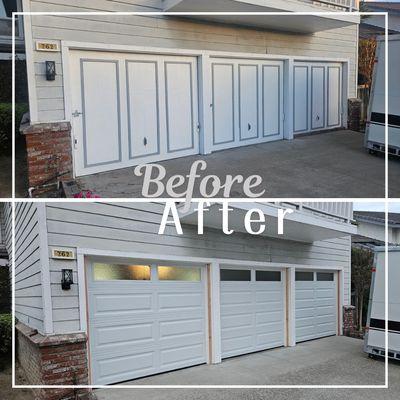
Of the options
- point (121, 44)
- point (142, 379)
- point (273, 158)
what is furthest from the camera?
point (273, 158)

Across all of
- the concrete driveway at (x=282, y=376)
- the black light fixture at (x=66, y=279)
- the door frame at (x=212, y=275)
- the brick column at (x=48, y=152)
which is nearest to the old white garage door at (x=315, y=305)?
the door frame at (x=212, y=275)

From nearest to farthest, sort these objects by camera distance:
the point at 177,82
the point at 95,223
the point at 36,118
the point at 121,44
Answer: the point at 95,223 < the point at 36,118 < the point at 121,44 < the point at 177,82

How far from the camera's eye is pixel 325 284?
30.9 ft

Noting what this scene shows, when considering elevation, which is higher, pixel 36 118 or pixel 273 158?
pixel 36 118

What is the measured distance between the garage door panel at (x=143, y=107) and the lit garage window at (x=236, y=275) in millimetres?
2125

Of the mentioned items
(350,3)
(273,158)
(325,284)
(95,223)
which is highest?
(350,3)

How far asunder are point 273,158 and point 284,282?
213cm

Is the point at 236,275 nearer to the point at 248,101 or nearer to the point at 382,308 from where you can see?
the point at 382,308

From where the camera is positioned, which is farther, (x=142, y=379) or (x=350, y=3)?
(x=350, y=3)

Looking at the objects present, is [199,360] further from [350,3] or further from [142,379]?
[350,3]

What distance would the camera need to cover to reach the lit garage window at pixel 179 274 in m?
5.88

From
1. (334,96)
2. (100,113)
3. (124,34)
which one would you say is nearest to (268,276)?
(100,113)

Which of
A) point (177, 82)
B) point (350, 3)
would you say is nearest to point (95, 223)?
point (177, 82)

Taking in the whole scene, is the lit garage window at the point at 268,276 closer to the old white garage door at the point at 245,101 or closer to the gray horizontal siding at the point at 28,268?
the old white garage door at the point at 245,101
